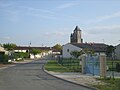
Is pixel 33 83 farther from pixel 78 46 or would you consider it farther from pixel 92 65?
pixel 78 46

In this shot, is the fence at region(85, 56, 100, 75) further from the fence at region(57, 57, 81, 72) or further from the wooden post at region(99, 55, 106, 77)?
the fence at region(57, 57, 81, 72)

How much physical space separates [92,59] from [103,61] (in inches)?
148

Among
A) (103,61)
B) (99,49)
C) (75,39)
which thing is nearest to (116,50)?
(99,49)

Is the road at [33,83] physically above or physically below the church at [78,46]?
below

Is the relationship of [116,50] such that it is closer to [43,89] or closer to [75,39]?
[75,39]

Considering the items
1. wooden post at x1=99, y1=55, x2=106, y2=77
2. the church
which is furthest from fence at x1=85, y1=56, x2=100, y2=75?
the church

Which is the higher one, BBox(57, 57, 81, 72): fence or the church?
the church

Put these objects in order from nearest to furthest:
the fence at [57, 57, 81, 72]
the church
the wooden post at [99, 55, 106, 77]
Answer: the wooden post at [99, 55, 106, 77] < the fence at [57, 57, 81, 72] < the church

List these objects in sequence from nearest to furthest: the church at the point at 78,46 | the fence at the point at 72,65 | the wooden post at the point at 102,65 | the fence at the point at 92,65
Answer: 1. the wooden post at the point at 102,65
2. the fence at the point at 92,65
3. the fence at the point at 72,65
4. the church at the point at 78,46

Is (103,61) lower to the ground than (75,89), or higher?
higher

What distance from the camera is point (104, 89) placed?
58.9ft

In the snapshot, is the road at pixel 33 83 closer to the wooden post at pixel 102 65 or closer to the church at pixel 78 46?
the wooden post at pixel 102 65

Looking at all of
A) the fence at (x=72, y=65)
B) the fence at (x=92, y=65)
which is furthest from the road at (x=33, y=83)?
the fence at (x=72, y=65)

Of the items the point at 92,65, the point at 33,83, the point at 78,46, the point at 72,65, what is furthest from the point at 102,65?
the point at 78,46
